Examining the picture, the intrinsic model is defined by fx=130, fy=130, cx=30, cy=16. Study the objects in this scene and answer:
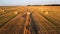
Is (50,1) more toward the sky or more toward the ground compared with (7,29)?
more toward the sky

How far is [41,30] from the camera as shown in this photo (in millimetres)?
809

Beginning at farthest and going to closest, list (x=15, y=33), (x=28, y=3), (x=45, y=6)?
(x=45, y=6)
(x=28, y=3)
(x=15, y=33)

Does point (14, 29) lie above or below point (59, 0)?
below

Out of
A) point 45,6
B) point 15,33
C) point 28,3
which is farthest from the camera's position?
point 45,6

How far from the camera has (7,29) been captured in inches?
33.0

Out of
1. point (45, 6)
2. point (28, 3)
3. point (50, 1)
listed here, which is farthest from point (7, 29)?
point (45, 6)

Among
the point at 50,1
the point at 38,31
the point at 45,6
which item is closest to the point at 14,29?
the point at 38,31

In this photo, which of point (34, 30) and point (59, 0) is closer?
point (34, 30)

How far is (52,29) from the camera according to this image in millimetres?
829

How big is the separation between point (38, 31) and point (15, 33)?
0.14 metres

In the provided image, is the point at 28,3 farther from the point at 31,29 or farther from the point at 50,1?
the point at 31,29

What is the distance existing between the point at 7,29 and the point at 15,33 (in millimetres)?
92

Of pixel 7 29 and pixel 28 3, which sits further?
pixel 28 3

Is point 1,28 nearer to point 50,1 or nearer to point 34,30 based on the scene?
point 34,30
